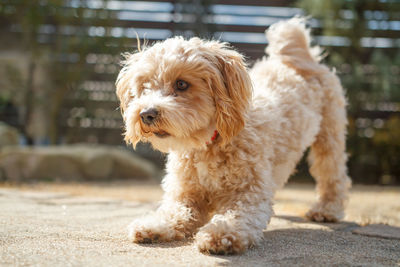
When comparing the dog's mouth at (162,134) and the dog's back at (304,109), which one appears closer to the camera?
the dog's mouth at (162,134)

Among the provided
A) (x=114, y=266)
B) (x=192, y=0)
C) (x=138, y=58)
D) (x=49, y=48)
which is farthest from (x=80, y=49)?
(x=114, y=266)

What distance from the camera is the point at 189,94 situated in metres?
2.51

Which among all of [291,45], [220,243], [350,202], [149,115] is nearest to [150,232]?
[220,243]

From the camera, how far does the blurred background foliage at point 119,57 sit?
7535 millimetres

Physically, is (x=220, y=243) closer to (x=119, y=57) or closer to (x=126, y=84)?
(x=126, y=84)

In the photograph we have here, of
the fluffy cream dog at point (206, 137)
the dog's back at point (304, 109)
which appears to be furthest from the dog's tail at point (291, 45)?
the fluffy cream dog at point (206, 137)

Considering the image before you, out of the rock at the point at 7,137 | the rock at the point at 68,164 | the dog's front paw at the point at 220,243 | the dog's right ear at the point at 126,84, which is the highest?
the dog's right ear at the point at 126,84

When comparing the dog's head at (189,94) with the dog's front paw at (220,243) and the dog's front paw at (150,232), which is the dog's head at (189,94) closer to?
the dog's front paw at (150,232)

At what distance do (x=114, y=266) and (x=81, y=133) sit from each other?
23.3 ft

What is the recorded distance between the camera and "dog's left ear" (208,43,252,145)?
2523 millimetres

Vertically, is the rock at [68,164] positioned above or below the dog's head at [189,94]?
below

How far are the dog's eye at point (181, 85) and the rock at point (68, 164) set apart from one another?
15.5 feet

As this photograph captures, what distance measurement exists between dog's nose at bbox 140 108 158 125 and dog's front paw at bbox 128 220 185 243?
608 mm

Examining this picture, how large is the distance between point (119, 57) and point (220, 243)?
662cm
